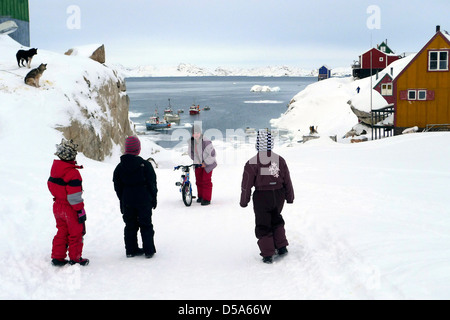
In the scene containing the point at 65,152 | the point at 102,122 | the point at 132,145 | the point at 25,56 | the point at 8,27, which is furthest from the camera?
the point at 8,27

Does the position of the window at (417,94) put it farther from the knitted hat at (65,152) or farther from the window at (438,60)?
the knitted hat at (65,152)

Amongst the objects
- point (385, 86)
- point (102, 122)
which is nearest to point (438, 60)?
point (385, 86)

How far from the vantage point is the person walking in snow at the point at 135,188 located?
675 centimetres

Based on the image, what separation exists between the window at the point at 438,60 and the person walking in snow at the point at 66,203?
29.1m

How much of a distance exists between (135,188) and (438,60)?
93.5ft

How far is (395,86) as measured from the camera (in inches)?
1233

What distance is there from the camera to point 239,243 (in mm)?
7883

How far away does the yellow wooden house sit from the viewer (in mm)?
29852

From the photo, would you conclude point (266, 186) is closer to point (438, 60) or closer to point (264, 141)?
point (264, 141)

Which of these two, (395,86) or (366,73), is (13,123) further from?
(366,73)

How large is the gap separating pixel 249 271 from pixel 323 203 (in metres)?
4.06

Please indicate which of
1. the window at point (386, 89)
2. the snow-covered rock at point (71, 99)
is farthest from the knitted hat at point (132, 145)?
the window at point (386, 89)

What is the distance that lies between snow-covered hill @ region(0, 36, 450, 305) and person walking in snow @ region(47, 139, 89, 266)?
24 centimetres

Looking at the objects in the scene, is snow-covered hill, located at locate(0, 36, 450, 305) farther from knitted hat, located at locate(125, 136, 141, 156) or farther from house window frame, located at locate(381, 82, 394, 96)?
house window frame, located at locate(381, 82, 394, 96)
